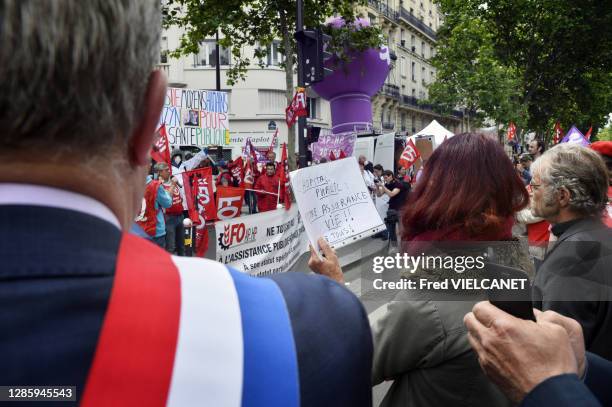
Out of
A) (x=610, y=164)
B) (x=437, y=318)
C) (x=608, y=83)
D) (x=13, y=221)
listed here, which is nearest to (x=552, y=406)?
(x=437, y=318)

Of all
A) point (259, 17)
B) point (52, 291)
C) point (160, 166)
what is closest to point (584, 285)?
point (52, 291)

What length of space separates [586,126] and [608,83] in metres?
10.8

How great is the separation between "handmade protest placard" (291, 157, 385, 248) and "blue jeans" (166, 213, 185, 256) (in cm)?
598

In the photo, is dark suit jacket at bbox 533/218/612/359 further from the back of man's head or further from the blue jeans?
the blue jeans

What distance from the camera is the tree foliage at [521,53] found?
88.9ft

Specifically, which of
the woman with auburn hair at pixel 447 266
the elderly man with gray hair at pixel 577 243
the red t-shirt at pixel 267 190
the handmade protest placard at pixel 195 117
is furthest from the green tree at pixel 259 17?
the woman with auburn hair at pixel 447 266

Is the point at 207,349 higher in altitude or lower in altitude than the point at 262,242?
higher

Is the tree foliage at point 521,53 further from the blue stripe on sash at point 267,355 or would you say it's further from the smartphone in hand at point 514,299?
the blue stripe on sash at point 267,355

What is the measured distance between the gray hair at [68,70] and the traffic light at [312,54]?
8.29 meters

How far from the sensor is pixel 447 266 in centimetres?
164

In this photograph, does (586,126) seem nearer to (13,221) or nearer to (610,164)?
(610,164)

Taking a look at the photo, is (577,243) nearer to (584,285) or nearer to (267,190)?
(584,285)

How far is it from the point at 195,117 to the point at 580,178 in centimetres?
949

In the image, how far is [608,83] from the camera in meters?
32.8
